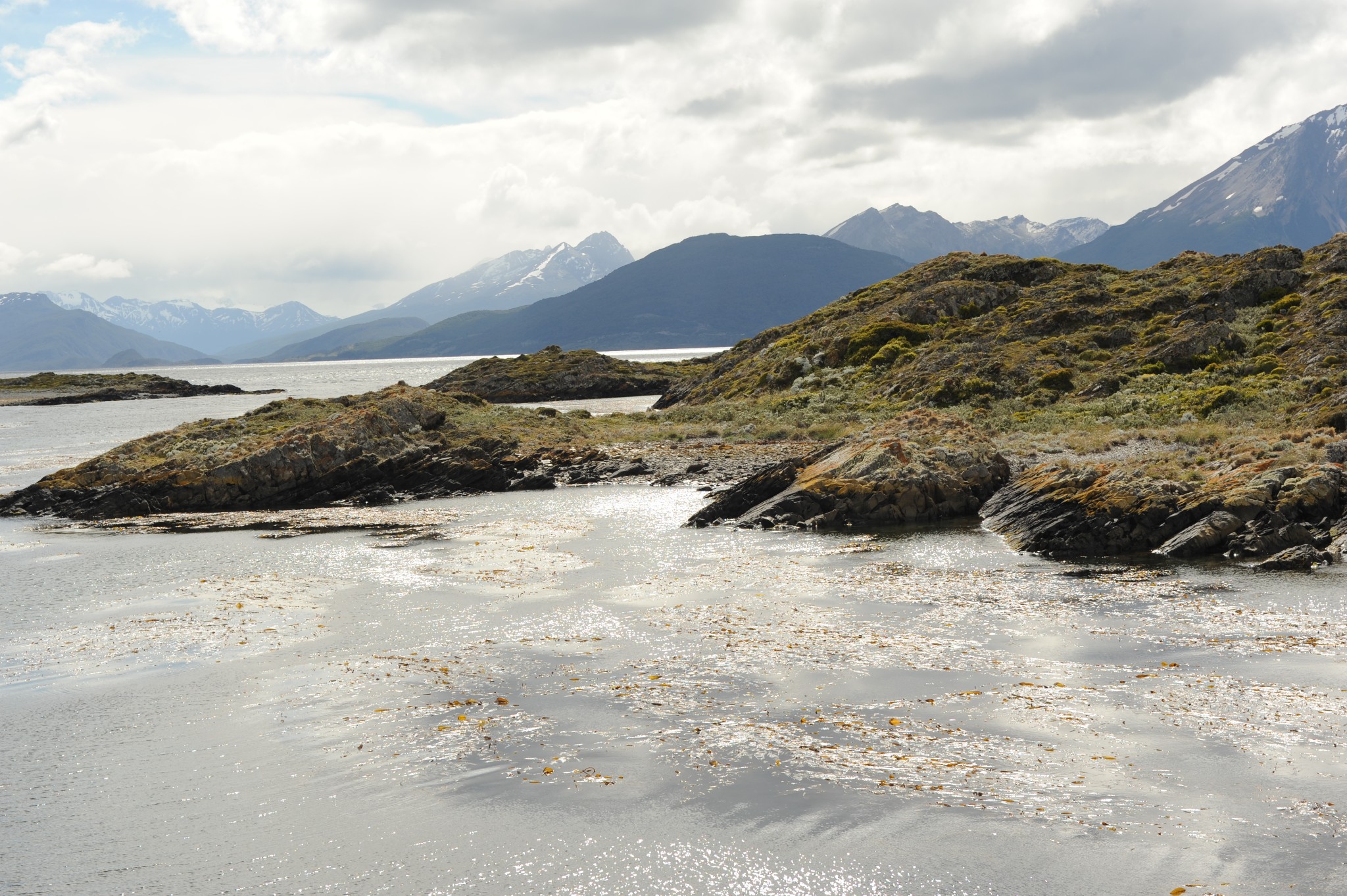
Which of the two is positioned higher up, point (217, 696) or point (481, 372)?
point (481, 372)

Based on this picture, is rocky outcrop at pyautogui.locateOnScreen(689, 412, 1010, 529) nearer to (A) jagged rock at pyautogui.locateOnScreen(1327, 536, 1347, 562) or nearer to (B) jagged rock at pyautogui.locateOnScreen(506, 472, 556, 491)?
(A) jagged rock at pyautogui.locateOnScreen(1327, 536, 1347, 562)

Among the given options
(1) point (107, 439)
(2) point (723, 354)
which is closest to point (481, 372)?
(2) point (723, 354)

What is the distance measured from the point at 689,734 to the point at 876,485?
23.5 meters

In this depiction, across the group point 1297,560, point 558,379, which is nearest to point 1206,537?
point 1297,560

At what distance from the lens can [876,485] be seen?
124 ft

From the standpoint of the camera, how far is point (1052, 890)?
35.7 ft

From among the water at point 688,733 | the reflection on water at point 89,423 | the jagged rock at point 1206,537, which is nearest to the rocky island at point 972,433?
the jagged rock at point 1206,537

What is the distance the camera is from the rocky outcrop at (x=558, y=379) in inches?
5743

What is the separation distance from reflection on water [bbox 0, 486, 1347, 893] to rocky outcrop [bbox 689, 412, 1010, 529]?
333 inches

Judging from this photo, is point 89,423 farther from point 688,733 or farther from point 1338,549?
point 1338,549

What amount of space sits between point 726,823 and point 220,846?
6.65 meters

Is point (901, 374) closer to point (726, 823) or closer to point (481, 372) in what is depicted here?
point (726, 823)

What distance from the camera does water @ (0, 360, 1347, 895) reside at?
11750mm

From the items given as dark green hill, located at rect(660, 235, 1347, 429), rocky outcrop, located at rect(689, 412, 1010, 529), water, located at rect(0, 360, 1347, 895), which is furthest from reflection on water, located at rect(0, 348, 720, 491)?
water, located at rect(0, 360, 1347, 895)
